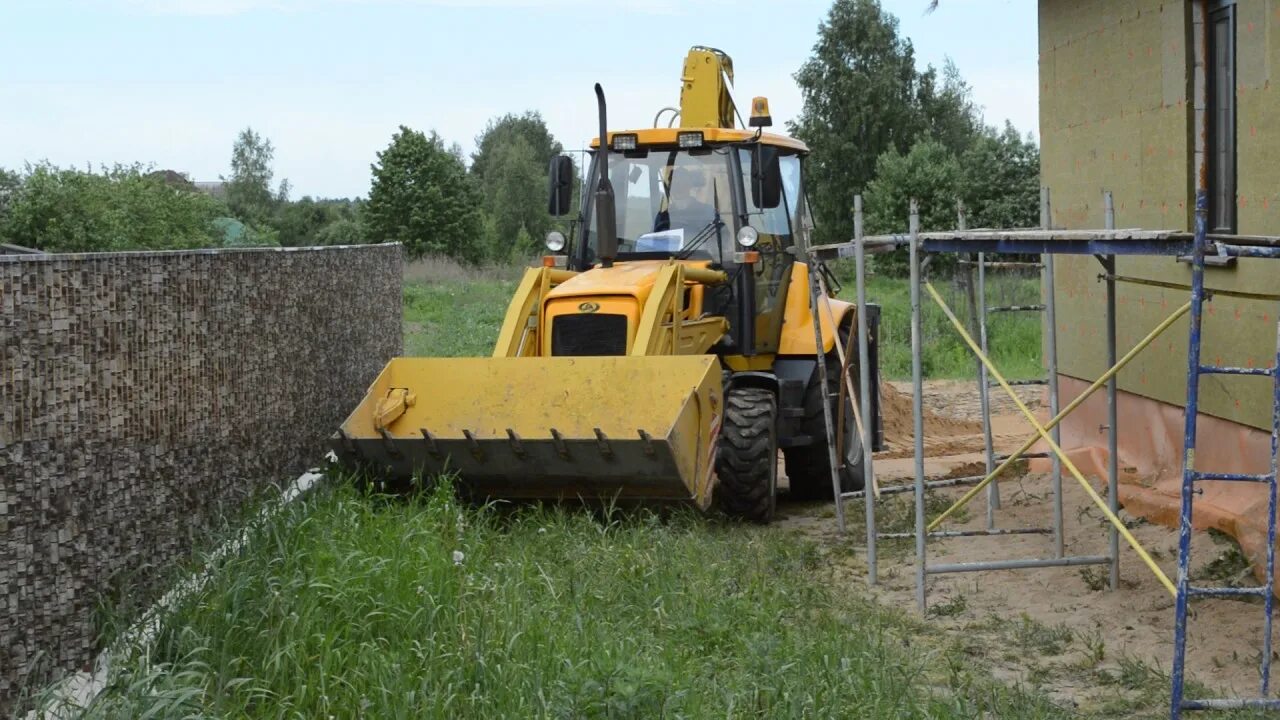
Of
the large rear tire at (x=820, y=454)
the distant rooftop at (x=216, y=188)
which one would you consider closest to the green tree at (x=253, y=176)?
the distant rooftop at (x=216, y=188)

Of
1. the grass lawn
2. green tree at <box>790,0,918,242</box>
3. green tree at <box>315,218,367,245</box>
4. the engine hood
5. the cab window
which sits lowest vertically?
the grass lawn

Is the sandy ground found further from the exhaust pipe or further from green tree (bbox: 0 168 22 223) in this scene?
green tree (bbox: 0 168 22 223)

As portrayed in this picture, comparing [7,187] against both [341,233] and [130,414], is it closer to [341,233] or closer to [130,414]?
[341,233]

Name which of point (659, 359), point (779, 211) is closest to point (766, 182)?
point (779, 211)

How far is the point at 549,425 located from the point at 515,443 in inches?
13.9

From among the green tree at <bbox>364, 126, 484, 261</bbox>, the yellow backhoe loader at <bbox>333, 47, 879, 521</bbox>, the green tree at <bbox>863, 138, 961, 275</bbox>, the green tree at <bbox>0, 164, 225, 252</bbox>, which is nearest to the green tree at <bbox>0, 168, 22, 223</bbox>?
the green tree at <bbox>0, 164, 225, 252</bbox>

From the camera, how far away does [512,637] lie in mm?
5801

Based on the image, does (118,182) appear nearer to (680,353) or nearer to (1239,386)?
(680,353)

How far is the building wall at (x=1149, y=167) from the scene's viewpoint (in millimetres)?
7848

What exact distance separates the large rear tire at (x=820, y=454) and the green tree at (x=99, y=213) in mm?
29365

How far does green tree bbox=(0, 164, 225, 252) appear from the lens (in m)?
37.7

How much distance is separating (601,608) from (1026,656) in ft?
6.75

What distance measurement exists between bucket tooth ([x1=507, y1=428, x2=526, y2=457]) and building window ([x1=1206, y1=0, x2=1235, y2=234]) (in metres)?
4.22

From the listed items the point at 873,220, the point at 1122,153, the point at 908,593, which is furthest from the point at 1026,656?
the point at 873,220
